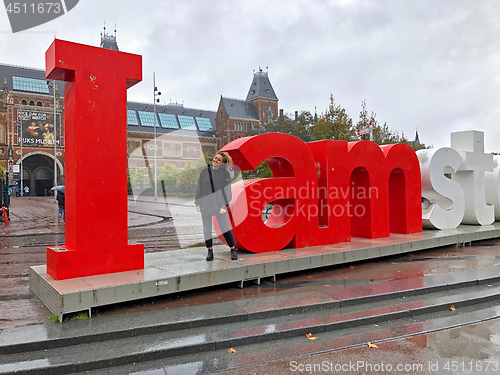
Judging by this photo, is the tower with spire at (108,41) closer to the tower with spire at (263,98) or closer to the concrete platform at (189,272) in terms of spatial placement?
the tower with spire at (263,98)

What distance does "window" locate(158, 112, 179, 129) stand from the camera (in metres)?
80.1

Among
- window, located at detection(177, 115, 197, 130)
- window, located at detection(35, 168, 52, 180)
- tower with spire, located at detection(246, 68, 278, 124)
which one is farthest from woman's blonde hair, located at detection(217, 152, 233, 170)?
tower with spire, located at detection(246, 68, 278, 124)

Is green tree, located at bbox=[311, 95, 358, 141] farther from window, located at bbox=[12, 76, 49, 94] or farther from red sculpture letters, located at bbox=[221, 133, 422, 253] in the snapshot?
window, located at bbox=[12, 76, 49, 94]

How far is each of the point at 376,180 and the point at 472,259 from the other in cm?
256

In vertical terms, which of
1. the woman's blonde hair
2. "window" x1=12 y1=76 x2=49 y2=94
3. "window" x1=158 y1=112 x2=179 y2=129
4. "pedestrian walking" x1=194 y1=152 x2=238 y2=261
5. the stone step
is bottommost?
the stone step

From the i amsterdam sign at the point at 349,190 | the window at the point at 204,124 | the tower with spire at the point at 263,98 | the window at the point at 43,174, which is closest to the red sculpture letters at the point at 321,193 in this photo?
the i amsterdam sign at the point at 349,190

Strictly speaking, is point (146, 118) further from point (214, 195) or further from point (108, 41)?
point (214, 195)

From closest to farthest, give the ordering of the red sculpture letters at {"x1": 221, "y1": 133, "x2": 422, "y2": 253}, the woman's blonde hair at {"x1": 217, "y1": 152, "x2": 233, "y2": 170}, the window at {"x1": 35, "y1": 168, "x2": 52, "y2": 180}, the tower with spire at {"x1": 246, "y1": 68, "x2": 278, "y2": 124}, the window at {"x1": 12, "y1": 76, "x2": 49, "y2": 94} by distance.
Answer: the woman's blonde hair at {"x1": 217, "y1": 152, "x2": 233, "y2": 170} < the red sculpture letters at {"x1": 221, "y1": 133, "x2": 422, "y2": 253} < the window at {"x1": 12, "y1": 76, "x2": 49, "y2": 94} < the window at {"x1": 35, "y1": 168, "x2": 52, "y2": 180} < the tower with spire at {"x1": 246, "y1": 68, "x2": 278, "y2": 124}

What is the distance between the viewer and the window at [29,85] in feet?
202

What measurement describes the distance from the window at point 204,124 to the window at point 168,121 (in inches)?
260

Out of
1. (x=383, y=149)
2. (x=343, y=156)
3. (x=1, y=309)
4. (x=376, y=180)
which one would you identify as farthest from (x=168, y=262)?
(x=383, y=149)

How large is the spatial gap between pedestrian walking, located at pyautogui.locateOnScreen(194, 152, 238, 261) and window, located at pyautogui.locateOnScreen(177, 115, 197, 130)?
77499 millimetres

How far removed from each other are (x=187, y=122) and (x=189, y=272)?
265ft

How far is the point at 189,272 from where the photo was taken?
5.64 meters
